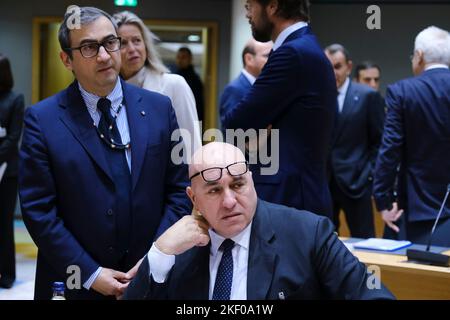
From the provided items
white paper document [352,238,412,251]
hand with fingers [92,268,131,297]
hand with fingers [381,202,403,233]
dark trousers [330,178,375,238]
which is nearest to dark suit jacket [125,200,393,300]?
hand with fingers [92,268,131,297]

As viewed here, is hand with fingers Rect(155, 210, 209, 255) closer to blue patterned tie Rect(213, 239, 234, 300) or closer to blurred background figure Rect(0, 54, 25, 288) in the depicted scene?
blue patterned tie Rect(213, 239, 234, 300)

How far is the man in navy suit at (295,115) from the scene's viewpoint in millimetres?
2758

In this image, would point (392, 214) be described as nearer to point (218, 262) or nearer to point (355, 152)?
point (355, 152)

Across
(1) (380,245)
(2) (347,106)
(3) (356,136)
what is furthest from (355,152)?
(1) (380,245)

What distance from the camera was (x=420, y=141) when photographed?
12.4 ft

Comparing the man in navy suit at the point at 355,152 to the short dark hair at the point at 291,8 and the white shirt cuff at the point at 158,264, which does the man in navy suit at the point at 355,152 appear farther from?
the white shirt cuff at the point at 158,264

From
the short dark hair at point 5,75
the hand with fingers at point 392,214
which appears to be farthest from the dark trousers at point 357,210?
the short dark hair at point 5,75

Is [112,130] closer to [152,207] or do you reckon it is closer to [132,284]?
[152,207]

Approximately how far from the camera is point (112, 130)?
246 centimetres

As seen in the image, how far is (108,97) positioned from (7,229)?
347cm

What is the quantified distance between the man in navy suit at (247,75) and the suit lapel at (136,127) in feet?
5.38

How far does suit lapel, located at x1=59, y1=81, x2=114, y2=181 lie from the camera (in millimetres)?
2383

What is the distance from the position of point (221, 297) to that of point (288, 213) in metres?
0.33

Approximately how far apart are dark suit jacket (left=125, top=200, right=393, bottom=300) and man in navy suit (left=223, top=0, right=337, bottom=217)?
27.6 inches
